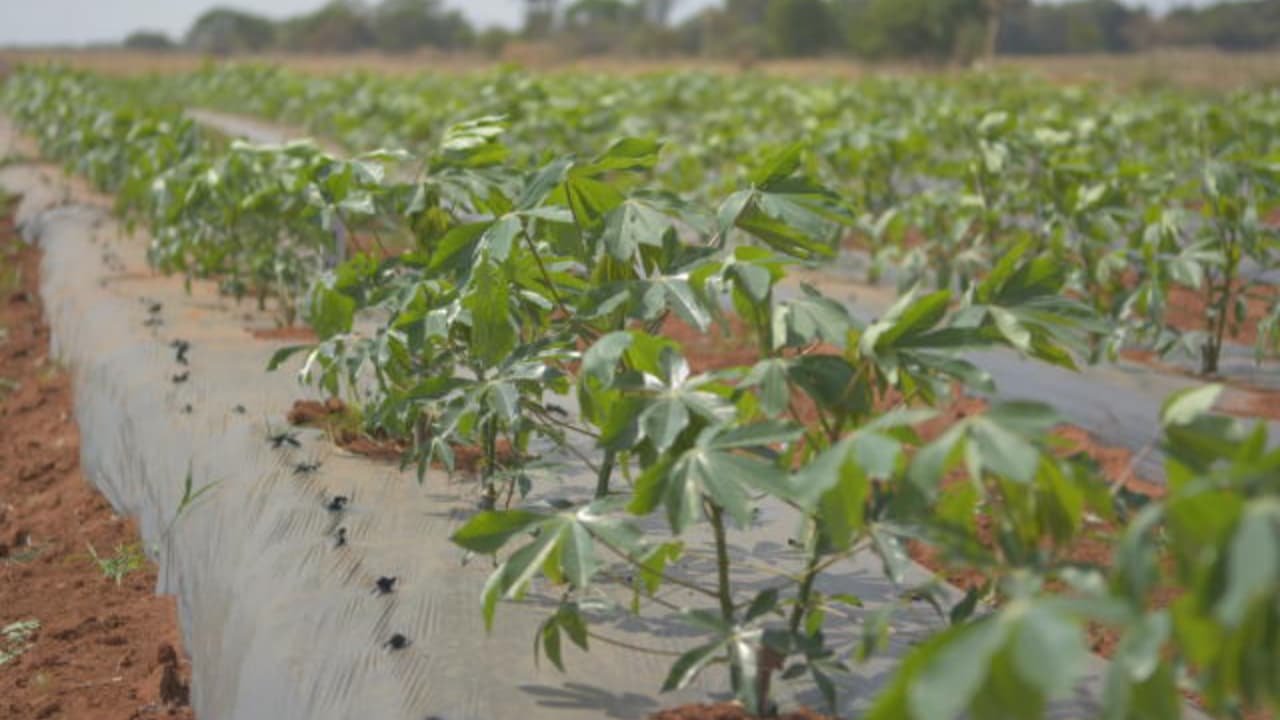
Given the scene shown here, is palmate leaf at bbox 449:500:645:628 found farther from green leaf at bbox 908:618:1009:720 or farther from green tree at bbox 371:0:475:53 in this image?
green tree at bbox 371:0:475:53

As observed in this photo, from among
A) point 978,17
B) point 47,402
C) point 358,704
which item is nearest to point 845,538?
point 358,704

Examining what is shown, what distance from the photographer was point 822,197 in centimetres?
192

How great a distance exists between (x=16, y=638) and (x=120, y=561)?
14.7 inches

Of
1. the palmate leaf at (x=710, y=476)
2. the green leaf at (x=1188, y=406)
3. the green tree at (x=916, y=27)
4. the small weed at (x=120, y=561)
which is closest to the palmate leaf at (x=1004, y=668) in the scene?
the green leaf at (x=1188, y=406)

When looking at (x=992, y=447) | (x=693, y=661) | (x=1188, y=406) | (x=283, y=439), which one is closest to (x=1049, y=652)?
(x=992, y=447)

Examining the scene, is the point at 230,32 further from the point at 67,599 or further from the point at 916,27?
the point at 67,599

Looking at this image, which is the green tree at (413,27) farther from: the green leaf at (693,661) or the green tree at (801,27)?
the green leaf at (693,661)

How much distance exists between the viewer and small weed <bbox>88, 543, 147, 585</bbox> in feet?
10.2

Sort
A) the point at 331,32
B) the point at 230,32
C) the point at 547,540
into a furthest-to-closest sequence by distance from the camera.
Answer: the point at 230,32 → the point at 331,32 → the point at 547,540

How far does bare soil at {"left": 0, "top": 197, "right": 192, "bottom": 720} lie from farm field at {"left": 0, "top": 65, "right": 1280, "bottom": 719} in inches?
8.7

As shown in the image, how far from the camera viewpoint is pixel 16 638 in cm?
282

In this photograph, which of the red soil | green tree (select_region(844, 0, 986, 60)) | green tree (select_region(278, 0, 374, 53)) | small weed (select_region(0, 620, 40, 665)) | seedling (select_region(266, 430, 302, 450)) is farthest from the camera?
green tree (select_region(278, 0, 374, 53))

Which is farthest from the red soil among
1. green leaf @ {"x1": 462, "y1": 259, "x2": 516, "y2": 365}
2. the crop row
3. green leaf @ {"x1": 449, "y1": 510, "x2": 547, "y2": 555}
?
green leaf @ {"x1": 449, "y1": 510, "x2": 547, "y2": 555}

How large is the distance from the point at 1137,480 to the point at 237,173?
3.16 metres
